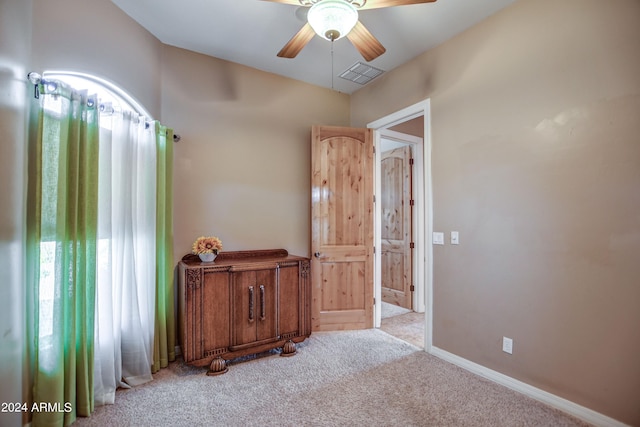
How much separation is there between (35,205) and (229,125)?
183cm

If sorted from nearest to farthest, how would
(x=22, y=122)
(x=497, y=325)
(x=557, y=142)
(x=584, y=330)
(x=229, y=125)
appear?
(x=22, y=122) < (x=584, y=330) < (x=557, y=142) < (x=497, y=325) < (x=229, y=125)

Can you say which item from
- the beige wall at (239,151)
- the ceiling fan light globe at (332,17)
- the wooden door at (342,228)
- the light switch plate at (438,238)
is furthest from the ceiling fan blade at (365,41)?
the light switch plate at (438,238)

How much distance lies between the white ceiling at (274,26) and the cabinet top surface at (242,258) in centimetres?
204

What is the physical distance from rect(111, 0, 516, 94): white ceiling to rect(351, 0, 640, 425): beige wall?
215mm

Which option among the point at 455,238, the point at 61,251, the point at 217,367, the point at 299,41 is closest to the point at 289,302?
the point at 217,367

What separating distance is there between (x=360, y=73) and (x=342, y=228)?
5.93 ft

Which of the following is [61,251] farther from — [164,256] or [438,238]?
[438,238]

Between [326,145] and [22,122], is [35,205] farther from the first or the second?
[326,145]

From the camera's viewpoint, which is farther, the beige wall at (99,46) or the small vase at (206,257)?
the small vase at (206,257)

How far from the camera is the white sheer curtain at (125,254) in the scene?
2049 millimetres

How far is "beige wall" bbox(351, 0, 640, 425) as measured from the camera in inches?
69.2

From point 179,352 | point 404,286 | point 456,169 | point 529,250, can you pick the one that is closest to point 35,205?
point 179,352

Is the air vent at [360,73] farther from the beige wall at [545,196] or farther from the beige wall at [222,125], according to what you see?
the beige wall at [545,196]

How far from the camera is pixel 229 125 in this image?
10.3 feet
